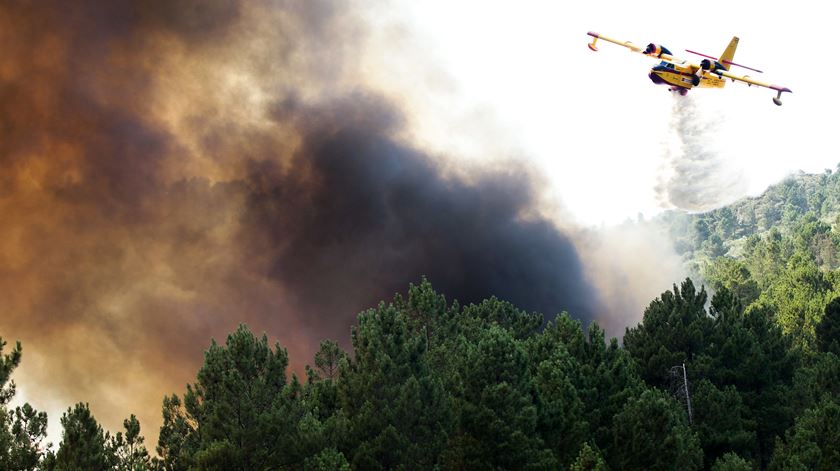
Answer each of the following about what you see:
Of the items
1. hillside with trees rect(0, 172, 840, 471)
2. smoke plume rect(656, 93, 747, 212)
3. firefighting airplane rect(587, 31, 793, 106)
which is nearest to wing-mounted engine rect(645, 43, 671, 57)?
firefighting airplane rect(587, 31, 793, 106)

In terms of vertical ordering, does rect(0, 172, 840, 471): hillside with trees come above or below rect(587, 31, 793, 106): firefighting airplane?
below

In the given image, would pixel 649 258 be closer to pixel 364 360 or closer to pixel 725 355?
pixel 725 355

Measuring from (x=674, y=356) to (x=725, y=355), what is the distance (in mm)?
4511

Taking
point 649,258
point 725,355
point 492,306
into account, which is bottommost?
point 725,355

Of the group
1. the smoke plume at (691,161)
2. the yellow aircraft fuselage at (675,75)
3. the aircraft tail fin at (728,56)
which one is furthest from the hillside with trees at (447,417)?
the smoke plume at (691,161)

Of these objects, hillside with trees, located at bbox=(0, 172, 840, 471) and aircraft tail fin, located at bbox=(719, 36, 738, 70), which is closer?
hillside with trees, located at bbox=(0, 172, 840, 471)

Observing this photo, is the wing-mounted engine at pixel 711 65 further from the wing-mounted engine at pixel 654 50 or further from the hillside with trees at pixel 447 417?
the hillside with trees at pixel 447 417

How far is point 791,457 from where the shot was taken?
5769 cm

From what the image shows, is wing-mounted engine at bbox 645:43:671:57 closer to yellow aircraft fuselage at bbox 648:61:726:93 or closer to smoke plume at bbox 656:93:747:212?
yellow aircraft fuselage at bbox 648:61:726:93

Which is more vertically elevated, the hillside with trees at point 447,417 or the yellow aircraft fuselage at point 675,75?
the yellow aircraft fuselage at point 675,75

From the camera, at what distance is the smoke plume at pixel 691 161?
7096 inches

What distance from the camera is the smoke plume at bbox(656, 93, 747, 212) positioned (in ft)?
591

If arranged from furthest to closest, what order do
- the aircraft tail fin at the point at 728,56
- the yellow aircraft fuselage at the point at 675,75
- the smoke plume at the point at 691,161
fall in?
1. the smoke plume at the point at 691,161
2. the aircraft tail fin at the point at 728,56
3. the yellow aircraft fuselage at the point at 675,75

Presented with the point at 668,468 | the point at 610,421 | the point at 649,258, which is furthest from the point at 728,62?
the point at 649,258
